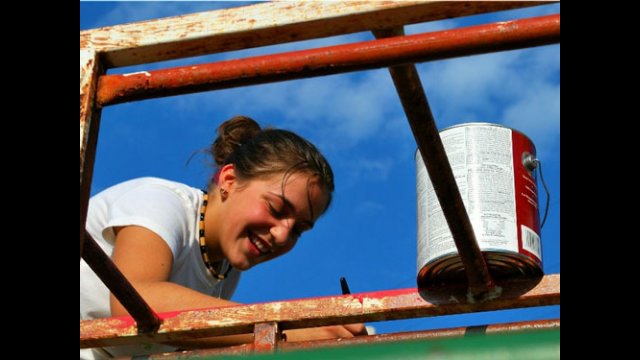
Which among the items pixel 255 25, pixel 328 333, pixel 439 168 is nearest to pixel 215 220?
pixel 328 333

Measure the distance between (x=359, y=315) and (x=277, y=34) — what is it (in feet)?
2.68

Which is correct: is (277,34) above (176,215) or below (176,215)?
below

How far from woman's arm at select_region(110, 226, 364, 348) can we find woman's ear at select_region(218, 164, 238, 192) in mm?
527

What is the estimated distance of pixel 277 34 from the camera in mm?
1522

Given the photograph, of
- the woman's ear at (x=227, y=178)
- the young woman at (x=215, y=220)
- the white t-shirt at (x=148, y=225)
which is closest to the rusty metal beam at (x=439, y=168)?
the young woman at (x=215, y=220)

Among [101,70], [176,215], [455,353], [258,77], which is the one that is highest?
[176,215]

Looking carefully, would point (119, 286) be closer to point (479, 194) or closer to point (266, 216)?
point (479, 194)

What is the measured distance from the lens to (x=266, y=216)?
2.92m

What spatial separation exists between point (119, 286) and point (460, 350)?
3.12ft

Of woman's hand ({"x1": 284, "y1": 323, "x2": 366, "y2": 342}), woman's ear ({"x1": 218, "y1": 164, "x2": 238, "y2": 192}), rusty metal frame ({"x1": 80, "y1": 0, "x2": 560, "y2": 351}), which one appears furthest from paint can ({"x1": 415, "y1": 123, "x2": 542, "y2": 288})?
woman's ear ({"x1": 218, "y1": 164, "x2": 238, "y2": 192})
